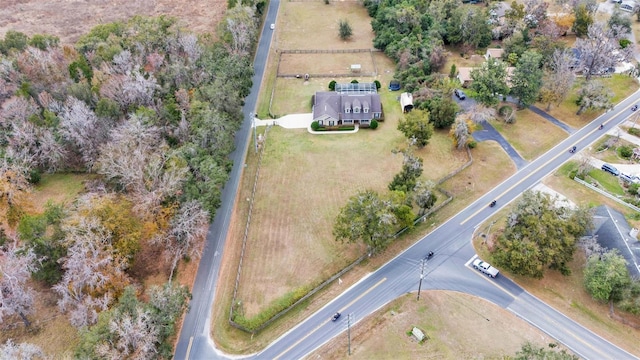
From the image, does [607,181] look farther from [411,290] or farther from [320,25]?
[320,25]

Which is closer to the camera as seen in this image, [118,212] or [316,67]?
[118,212]

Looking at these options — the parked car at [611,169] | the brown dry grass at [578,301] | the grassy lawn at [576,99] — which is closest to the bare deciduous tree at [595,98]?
the grassy lawn at [576,99]

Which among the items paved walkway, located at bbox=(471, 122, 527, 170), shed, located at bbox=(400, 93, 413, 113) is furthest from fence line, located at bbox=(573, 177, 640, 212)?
shed, located at bbox=(400, 93, 413, 113)

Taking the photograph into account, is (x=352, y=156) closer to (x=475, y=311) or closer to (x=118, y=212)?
(x=475, y=311)

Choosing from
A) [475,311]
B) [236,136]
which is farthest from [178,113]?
[475,311]

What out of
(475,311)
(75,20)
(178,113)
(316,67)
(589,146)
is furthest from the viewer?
(75,20)

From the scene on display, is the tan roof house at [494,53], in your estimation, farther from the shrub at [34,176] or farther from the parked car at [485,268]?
the shrub at [34,176]

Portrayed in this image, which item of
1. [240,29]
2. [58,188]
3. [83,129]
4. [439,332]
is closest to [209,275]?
[439,332]
